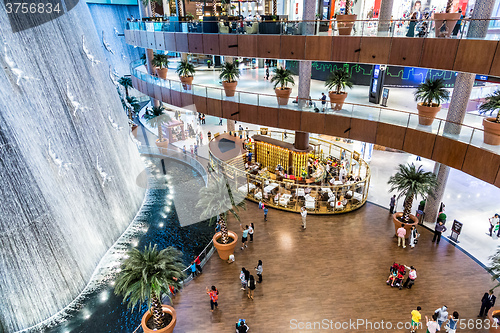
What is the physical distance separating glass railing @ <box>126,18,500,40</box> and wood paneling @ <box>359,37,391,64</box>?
27 cm

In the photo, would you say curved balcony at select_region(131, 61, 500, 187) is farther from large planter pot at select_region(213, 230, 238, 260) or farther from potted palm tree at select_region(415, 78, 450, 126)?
large planter pot at select_region(213, 230, 238, 260)

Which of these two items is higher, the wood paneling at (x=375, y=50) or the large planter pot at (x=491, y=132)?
the wood paneling at (x=375, y=50)

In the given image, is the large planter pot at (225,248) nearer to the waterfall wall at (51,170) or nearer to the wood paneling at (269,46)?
the waterfall wall at (51,170)

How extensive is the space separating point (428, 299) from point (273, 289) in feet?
20.0

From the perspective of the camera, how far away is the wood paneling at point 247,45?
18.5 m

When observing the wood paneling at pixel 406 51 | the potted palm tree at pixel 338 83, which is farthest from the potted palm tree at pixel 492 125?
the potted palm tree at pixel 338 83

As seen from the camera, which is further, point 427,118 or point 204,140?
point 204,140

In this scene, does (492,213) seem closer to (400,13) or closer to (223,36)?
(223,36)

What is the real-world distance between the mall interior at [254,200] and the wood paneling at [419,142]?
0.22 ft

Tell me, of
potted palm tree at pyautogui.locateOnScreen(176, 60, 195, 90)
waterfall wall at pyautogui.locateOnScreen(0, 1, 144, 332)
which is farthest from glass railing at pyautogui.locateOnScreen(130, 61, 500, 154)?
waterfall wall at pyautogui.locateOnScreen(0, 1, 144, 332)

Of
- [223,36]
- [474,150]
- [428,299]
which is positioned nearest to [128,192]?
[223,36]

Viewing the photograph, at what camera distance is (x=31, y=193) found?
37.3 ft

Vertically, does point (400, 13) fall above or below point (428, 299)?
above

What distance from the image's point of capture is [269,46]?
717 inches
